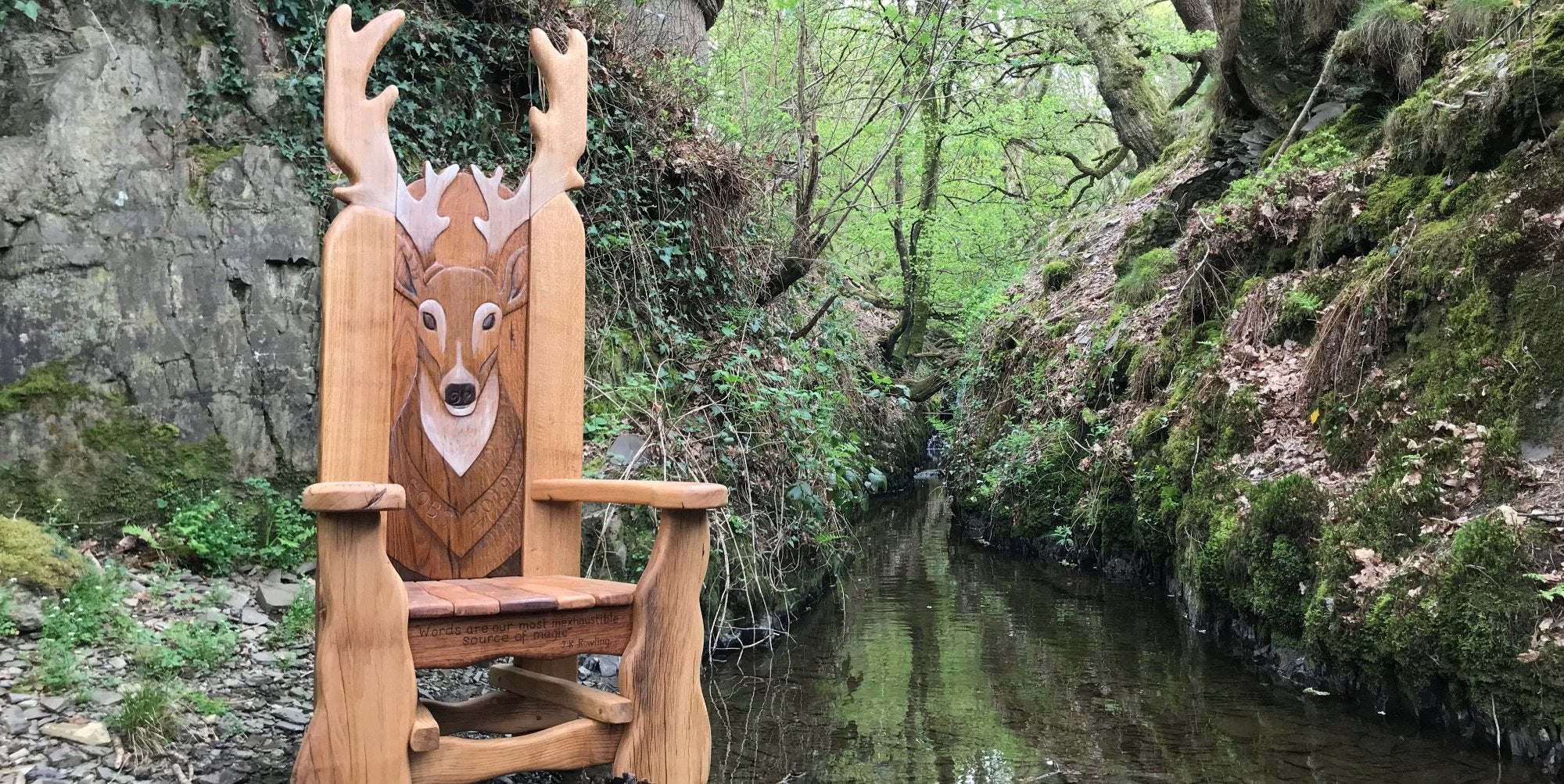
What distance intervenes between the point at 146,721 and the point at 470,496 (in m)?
1.04

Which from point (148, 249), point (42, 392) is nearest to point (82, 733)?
point (42, 392)

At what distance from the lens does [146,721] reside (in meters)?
2.70

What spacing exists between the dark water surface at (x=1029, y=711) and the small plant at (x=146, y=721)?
5.62 feet

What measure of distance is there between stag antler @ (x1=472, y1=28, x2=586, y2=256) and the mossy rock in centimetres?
203

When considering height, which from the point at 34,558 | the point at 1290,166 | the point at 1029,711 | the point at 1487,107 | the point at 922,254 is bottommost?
the point at 1029,711

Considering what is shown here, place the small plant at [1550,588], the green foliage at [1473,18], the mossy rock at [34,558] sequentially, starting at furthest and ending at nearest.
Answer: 1. the green foliage at [1473,18]
2. the mossy rock at [34,558]
3. the small plant at [1550,588]

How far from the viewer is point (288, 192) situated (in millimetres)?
4660

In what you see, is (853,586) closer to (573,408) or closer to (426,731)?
(573,408)

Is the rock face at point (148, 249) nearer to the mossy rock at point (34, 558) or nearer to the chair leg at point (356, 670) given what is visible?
the mossy rock at point (34, 558)

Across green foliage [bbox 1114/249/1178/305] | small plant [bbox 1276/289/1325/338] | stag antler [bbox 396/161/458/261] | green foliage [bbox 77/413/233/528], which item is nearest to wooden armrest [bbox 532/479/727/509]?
stag antler [bbox 396/161/458/261]

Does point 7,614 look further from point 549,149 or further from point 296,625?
point 549,149

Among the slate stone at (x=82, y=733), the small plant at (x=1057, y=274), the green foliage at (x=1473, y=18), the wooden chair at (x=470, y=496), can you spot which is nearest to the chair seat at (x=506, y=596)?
the wooden chair at (x=470, y=496)

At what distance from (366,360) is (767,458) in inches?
120

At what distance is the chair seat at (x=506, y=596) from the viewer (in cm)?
223
